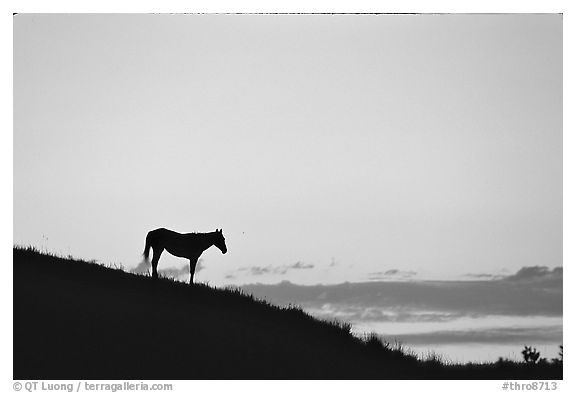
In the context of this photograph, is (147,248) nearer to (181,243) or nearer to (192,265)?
(181,243)

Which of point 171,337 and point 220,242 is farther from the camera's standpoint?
point 220,242

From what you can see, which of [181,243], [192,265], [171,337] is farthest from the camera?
[181,243]

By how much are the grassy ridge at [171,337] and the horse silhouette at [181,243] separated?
0.90 metres

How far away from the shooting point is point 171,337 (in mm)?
23031

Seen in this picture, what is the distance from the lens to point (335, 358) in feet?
78.0

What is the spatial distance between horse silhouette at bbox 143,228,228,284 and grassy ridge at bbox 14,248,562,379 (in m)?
0.90

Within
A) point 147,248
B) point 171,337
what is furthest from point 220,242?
point 171,337

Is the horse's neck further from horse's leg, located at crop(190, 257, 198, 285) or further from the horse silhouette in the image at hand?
horse's leg, located at crop(190, 257, 198, 285)

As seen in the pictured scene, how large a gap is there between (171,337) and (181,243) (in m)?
4.44

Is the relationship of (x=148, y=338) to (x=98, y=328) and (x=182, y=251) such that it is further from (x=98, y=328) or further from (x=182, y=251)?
(x=182, y=251)

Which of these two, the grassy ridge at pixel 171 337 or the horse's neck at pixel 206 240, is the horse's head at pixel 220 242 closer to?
the horse's neck at pixel 206 240

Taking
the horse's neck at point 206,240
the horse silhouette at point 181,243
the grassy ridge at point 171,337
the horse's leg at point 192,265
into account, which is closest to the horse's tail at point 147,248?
the horse silhouette at point 181,243

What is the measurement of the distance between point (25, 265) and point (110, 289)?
7.57 feet

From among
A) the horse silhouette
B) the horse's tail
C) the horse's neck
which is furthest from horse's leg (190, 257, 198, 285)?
the horse's tail
